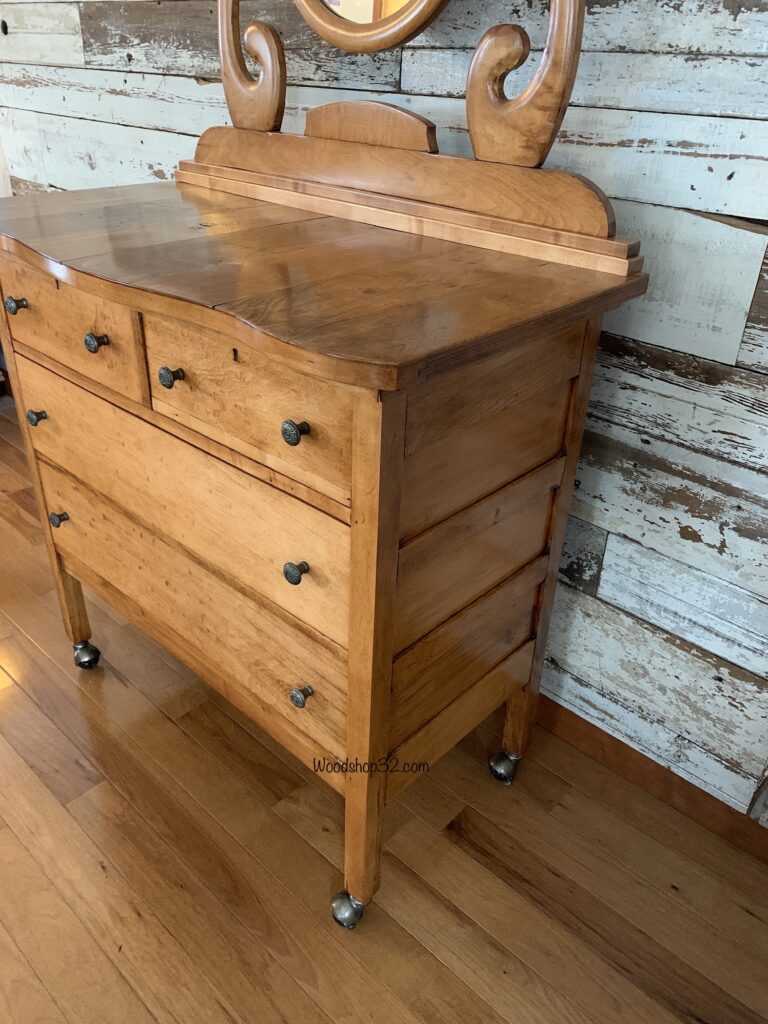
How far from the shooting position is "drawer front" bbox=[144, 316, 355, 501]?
85 cm

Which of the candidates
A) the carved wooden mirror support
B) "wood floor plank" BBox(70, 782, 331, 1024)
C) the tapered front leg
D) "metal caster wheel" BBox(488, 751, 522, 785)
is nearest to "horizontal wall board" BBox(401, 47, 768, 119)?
the carved wooden mirror support

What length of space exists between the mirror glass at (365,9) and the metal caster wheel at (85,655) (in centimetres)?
129

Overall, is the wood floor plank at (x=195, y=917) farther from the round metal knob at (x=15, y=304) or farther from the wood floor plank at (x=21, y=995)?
the round metal knob at (x=15, y=304)

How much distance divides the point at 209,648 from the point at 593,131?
3.16ft

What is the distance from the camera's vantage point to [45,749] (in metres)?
1.50

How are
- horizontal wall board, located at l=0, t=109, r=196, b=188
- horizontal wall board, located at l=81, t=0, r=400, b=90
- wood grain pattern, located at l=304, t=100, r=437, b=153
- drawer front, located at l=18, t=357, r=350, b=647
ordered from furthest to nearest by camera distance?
1. horizontal wall board, located at l=0, t=109, r=196, b=188
2. horizontal wall board, located at l=81, t=0, r=400, b=90
3. wood grain pattern, located at l=304, t=100, r=437, b=153
4. drawer front, located at l=18, t=357, r=350, b=647

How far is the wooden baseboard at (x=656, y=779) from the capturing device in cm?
136

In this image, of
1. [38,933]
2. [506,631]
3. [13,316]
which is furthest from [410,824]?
[13,316]

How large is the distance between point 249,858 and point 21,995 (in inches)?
14.5

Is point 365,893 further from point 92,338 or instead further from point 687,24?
point 687,24

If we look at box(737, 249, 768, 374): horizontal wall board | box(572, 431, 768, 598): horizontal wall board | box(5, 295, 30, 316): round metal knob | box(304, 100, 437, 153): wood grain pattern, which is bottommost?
box(572, 431, 768, 598): horizontal wall board

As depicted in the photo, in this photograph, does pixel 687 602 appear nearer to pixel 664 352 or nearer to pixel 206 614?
pixel 664 352

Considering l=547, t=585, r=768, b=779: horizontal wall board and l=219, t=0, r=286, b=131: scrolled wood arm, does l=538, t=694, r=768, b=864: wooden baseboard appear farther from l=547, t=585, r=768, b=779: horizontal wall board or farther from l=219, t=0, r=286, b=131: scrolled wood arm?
l=219, t=0, r=286, b=131: scrolled wood arm

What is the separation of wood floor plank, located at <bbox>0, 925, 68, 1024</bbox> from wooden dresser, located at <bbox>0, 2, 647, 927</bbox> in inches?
16.5
